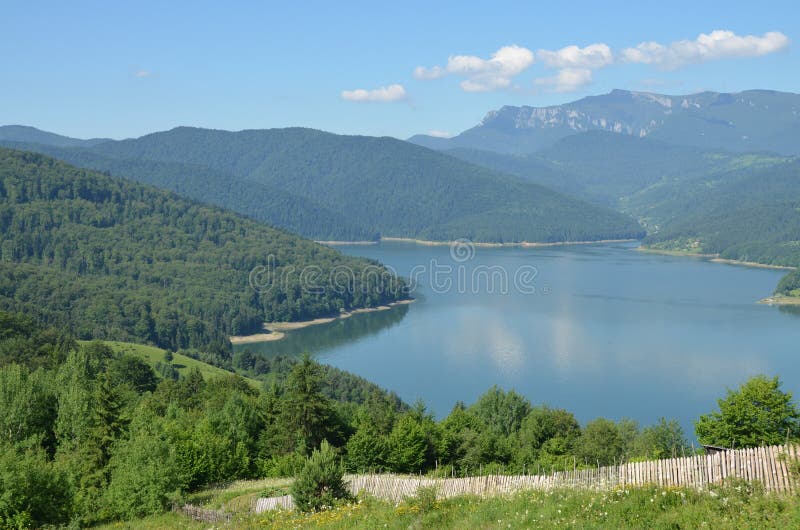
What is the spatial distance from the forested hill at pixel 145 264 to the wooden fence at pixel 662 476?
88.1 m

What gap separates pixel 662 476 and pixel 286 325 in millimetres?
113256

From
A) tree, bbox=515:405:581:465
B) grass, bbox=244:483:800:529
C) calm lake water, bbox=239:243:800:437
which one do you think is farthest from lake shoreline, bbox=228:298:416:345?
grass, bbox=244:483:800:529

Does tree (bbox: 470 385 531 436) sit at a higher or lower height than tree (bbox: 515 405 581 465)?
lower

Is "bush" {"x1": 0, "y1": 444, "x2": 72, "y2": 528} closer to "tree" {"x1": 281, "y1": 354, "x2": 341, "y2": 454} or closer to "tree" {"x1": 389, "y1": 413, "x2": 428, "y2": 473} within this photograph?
"tree" {"x1": 281, "y1": 354, "x2": 341, "y2": 454}

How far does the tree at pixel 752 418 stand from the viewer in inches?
1084

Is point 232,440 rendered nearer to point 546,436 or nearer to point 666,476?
point 546,436

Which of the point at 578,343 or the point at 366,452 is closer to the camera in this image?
the point at 366,452

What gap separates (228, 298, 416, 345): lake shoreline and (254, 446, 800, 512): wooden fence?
328 feet

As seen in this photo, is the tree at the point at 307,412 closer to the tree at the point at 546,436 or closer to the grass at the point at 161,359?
the tree at the point at 546,436

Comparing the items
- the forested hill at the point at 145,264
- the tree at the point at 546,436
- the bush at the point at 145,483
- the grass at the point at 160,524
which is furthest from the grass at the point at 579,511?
the forested hill at the point at 145,264

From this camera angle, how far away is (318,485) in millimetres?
17188

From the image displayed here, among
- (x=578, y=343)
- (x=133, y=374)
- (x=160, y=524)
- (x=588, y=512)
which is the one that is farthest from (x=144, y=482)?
(x=578, y=343)

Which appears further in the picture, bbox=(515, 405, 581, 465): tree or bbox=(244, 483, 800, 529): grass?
bbox=(515, 405, 581, 465): tree

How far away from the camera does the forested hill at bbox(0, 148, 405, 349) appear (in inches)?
4326
